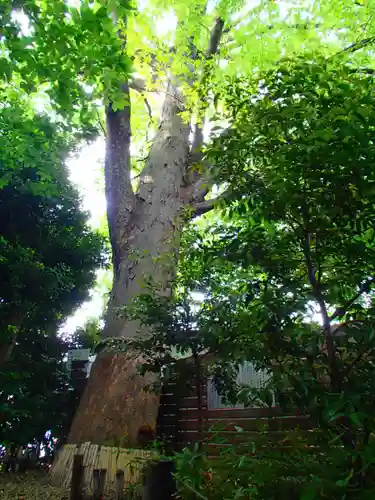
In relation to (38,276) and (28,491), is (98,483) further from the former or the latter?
(38,276)

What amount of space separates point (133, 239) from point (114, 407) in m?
2.24

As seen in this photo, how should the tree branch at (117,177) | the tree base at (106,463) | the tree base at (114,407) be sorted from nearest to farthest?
1. the tree base at (106,463)
2. the tree base at (114,407)
3. the tree branch at (117,177)

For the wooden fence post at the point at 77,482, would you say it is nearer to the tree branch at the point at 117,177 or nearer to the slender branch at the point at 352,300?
the slender branch at the point at 352,300

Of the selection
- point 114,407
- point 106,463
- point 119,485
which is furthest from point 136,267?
point 119,485

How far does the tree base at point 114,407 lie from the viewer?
3916 mm

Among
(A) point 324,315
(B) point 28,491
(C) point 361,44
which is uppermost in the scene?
(C) point 361,44

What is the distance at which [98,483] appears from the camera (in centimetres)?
300

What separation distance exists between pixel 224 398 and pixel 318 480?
1.58 meters

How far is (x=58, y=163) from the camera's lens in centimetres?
689

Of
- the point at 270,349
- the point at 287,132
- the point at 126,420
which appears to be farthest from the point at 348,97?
the point at 126,420

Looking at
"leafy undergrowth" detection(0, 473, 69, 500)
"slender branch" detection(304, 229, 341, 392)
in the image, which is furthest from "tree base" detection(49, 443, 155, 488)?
"slender branch" detection(304, 229, 341, 392)

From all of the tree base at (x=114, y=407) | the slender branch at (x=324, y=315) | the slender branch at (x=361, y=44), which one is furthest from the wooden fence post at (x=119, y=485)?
the slender branch at (x=361, y=44)

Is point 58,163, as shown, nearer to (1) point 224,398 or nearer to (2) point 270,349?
(1) point 224,398

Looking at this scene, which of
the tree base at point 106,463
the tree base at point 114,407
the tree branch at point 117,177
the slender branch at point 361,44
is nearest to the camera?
the tree base at point 106,463
